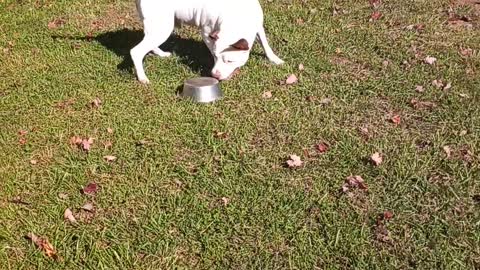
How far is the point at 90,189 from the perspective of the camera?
4543 mm

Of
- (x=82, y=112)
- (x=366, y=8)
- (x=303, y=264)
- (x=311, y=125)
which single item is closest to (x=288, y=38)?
(x=366, y=8)

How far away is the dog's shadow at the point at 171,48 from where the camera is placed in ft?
21.8

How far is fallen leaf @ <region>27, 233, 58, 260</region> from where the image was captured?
3883 mm

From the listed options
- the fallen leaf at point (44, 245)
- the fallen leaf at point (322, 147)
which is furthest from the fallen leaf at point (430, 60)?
the fallen leaf at point (44, 245)

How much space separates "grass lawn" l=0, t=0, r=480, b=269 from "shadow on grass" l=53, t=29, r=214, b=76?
3cm

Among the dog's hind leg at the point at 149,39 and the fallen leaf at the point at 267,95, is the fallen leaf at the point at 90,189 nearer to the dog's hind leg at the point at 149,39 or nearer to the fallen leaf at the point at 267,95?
the dog's hind leg at the point at 149,39

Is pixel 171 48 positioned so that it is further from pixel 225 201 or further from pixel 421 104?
pixel 225 201

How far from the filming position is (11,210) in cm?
432

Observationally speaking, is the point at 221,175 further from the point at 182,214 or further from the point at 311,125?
the point at 311,125

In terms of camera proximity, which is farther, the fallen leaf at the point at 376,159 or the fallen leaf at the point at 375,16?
the fallen leaf at the point at 375,16

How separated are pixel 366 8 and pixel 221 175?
4724 millimetres

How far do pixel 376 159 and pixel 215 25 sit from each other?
7.84 feet

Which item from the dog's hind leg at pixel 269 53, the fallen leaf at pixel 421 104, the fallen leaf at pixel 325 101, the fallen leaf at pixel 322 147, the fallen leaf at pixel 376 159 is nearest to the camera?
the fallen leaf at pixel 376 159

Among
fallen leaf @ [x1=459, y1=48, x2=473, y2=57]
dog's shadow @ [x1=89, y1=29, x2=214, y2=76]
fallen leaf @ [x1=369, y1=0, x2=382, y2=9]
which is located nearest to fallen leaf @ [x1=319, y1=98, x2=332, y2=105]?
dog's shadow @ [x1=89, y1=29, x2=214, y2=76]
